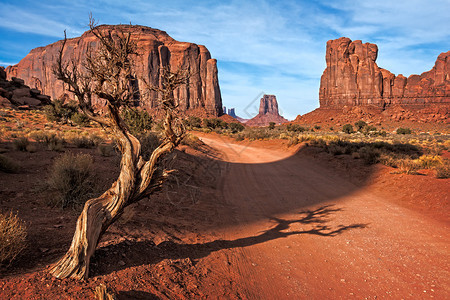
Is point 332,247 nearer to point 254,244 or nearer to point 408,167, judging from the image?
point 254,244

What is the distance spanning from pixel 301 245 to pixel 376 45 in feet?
425

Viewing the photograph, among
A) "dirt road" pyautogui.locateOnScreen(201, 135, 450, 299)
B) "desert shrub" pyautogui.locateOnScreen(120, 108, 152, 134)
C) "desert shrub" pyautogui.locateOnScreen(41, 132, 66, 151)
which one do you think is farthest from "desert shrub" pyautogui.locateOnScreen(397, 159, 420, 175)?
"desert shrub" pyautogui.locateOnScreen(41, 132, 66, 151)

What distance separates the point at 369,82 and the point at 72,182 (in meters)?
119

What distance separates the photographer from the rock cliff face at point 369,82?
96.3 metres

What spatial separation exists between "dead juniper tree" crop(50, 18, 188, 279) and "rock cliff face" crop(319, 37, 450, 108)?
109 meters

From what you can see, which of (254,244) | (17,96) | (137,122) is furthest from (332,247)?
(17,96)

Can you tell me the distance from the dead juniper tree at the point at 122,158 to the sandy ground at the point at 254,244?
38cm

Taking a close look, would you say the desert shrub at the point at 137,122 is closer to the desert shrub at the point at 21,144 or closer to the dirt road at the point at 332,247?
the desert shrub at the point at 21,144

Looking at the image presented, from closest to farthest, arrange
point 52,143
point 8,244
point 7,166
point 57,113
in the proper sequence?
point 8,244, point 7,166, point 52,143, point 57,113

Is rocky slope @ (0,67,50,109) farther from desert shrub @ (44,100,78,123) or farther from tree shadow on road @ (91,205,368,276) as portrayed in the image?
tree shadow on road @ (91,205,368,276)

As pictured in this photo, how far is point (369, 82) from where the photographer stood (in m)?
102

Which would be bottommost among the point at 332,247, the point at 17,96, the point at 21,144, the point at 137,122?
the point at 332,247

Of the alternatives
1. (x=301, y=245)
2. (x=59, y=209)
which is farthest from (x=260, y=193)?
(x=59, y=209)

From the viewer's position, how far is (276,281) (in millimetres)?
4113
